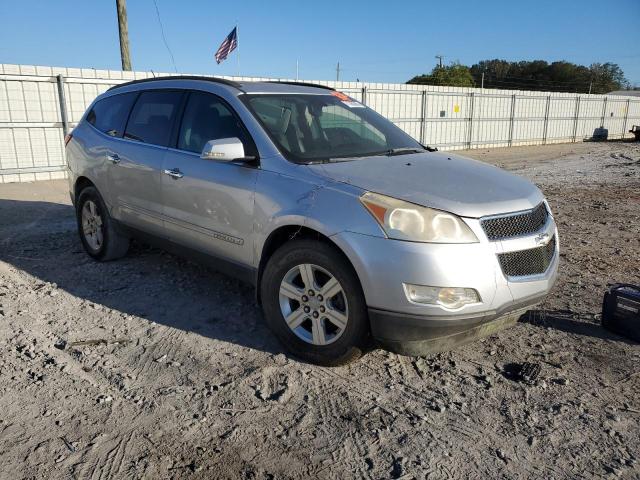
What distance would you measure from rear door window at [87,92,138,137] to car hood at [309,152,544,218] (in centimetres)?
257

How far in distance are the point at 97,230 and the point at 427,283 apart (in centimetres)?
393

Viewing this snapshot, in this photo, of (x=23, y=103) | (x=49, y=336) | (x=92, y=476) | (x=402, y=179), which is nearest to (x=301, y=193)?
(x=402, y=179)

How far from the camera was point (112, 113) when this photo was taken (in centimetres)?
543

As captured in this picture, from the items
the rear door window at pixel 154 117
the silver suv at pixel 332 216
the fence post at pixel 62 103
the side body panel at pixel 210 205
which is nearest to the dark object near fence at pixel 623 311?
the silver suv at pixel 332 216

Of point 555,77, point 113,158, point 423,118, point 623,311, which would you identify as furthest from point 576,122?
point 555,77

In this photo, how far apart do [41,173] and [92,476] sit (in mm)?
11467

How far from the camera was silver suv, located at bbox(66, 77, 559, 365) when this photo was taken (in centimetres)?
302

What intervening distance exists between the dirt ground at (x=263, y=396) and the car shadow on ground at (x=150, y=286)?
A: 26 mm

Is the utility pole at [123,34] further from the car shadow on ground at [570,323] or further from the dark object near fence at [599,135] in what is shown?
the dark object near fence at [599,135]

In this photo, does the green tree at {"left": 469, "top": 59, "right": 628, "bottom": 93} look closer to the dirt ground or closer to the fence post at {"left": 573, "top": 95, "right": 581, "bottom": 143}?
the fence post at {"left": 573, "top": 95, "right": 581, "bottom": 143}

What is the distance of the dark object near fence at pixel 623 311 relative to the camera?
Answer: 3.84 meters

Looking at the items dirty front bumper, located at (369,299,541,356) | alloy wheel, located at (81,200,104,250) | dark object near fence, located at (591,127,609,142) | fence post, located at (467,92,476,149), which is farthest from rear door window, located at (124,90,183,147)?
dark object near fence, located at (591,127,609,142)

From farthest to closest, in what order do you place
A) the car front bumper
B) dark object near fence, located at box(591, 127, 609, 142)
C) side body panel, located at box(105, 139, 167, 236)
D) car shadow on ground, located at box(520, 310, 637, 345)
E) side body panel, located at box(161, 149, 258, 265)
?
1. dark object near fence, located at box(591, 127, 609, 142)
2. side body panel, located at box(105, 139, 167, 236)
3. car shadow on ground, located at box(520, 310, 637, 345)
4. side body panel, located at box(161, 149, 258, 265)
5. the car front bumper

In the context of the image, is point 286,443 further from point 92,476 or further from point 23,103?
point 23,103
